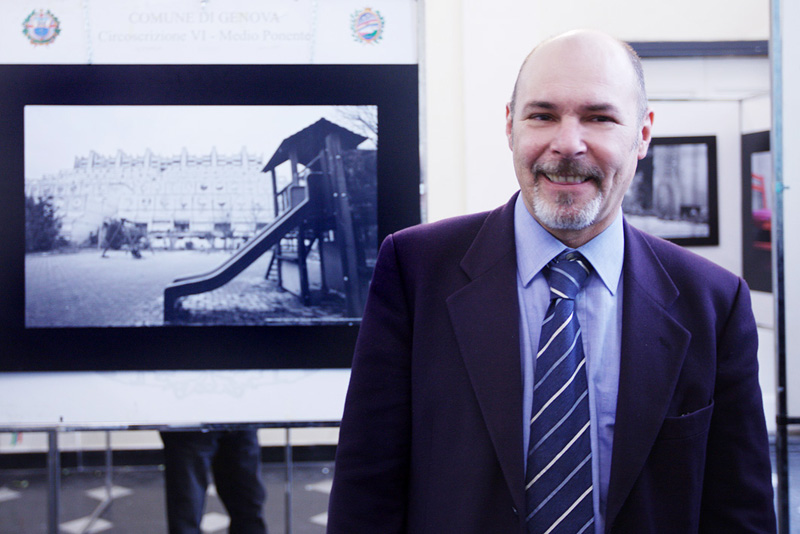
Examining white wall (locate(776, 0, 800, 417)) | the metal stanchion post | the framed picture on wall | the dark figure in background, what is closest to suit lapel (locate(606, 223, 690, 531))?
white wall (locate(776, 0, 800, 417))

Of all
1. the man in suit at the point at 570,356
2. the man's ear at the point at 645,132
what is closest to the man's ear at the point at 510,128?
the man in suit at the point at 570,356

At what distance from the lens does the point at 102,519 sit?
12.7 feet

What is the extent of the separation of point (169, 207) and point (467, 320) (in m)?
1.14

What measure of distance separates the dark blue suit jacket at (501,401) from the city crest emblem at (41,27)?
1.29 meters

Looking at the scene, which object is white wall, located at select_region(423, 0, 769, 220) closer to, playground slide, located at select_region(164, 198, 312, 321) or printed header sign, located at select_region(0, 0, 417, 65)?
printed header sign, located at select_region(0, 0, 417, 65)

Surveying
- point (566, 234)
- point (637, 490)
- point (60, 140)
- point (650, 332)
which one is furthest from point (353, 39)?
point (637, 490)

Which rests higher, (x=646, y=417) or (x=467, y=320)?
(x=467, y=320)

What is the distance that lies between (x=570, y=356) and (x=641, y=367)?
126 millimetres

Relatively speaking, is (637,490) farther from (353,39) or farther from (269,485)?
(269,485)

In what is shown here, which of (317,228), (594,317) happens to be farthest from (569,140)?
(317,228)

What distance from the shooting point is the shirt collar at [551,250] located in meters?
1.20

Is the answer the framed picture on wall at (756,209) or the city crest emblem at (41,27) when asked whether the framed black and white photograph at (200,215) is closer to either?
the city crest emblem at (41,27)

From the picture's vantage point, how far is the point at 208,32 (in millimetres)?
1908

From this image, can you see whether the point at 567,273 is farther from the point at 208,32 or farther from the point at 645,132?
the point at 208,32
